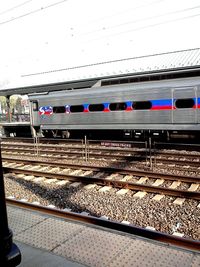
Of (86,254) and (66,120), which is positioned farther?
(66,120)

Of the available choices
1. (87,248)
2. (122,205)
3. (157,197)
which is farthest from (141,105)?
(87,248)

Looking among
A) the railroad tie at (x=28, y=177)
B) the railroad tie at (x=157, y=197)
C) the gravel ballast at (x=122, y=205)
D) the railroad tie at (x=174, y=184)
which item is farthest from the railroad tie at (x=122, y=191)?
the railroad tie at (x=28, y=177)

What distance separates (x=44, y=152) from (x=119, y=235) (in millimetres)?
11062

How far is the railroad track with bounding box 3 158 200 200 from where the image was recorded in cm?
774

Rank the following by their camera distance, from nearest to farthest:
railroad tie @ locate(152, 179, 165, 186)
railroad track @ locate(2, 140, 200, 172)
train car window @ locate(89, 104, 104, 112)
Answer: railroad tie @ locate(152, 179, 165, 186)
railroad track @ locate(2, 140, 200, 172)
train car window @ locate(89, 104, 104, 112)

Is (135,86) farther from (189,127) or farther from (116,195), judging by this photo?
(116,195)

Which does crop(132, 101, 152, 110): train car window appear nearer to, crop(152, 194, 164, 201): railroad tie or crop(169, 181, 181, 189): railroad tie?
crop(169, 181, 181, 189): railroad tie

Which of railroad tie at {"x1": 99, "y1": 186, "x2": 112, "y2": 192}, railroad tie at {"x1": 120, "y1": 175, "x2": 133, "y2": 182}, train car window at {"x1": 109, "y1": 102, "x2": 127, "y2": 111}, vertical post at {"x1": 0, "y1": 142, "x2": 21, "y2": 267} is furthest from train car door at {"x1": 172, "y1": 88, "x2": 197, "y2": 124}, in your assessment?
vertical post at {"x1": 0, "y1": 142, "x2": 21, "y2": 267}

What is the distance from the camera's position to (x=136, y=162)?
36.9 ft

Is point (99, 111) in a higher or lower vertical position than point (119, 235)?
higher

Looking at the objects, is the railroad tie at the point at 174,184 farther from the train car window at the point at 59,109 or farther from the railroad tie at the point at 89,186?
the train car window at the point at 59,109

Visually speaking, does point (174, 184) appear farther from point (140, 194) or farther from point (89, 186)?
point (89, 186)

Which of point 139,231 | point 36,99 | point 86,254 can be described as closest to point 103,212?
point 139,231

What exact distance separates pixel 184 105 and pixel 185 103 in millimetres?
100
